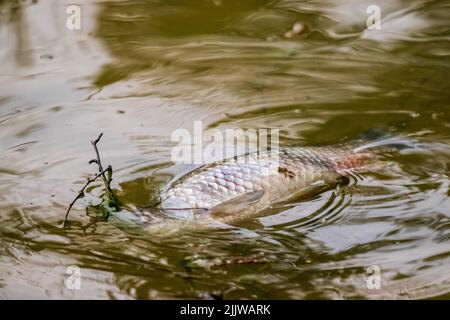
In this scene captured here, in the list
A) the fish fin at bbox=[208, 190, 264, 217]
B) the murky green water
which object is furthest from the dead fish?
the murky green water

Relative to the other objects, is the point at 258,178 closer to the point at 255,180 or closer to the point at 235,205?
the point at 255,180

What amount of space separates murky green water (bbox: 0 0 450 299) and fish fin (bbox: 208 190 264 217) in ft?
0.32

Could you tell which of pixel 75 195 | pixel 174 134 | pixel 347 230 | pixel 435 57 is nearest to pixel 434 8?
pixel 435 57

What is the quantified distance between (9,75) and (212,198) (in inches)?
89.5

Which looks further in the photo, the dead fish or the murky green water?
the dead fish

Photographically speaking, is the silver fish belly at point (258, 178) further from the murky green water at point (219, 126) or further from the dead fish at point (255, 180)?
the murky green water at point (219, 126)

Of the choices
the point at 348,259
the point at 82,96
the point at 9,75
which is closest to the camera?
the point at 348,259

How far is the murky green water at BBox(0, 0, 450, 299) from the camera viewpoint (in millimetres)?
3236

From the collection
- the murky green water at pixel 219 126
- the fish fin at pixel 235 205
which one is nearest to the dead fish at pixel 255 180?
the fish fin at pixel 235 205

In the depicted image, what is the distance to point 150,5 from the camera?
629 centimetres

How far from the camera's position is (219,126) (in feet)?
14.9

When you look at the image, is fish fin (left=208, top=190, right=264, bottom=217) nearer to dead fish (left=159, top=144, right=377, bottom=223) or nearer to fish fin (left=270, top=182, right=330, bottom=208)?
dead fish (left=159, top=144, right=377, bottom=223)

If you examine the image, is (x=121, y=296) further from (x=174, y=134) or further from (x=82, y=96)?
(x=82, y=96)

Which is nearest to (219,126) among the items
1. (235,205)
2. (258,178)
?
(258,178)
